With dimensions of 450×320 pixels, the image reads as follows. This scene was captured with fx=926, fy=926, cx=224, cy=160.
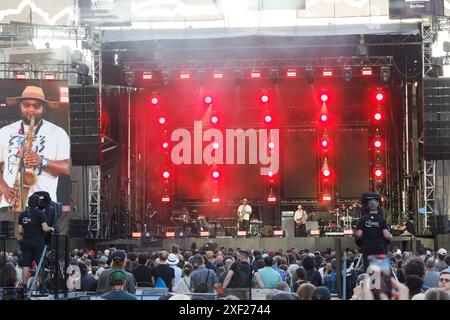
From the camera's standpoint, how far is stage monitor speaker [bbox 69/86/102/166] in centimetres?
2473

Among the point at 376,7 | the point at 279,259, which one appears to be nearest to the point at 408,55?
the point at 376,7

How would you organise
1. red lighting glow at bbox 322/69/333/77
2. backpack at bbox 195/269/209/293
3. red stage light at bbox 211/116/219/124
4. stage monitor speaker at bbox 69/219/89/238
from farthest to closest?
red stage light at bbox 211/116/219/124 → red lighting glow at bbox 322/69/333/77 → stage monitor speaker at bbox 69/219/89/238 → backpack at bbox 195/269/209/293

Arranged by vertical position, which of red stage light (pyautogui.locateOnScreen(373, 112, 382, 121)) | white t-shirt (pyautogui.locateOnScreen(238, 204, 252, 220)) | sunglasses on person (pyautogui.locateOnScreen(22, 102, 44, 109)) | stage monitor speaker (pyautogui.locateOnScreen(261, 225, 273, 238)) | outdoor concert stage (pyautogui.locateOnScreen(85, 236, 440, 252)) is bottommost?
outdoor concert stage (pyautogui.locateOnScreen(85, 236, 440, 252))

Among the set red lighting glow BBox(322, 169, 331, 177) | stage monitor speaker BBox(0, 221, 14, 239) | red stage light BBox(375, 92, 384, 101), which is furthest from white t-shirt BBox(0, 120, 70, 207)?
red stage light BBox(375, 92, 384, 101)

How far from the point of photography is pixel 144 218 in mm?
30125

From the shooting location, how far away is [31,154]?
25.2 meters

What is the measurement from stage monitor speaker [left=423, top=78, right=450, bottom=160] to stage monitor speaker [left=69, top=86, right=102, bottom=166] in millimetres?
8698

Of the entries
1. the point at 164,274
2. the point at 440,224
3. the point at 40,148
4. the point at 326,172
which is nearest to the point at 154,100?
the point at 40,148

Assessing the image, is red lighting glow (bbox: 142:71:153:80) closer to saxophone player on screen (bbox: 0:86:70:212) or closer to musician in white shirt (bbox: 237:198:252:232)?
saxophone player on screen (bbox: 0:86:70:212)

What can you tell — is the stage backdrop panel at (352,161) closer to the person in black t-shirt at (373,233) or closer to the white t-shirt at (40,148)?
the white t-shirt at (40,148)

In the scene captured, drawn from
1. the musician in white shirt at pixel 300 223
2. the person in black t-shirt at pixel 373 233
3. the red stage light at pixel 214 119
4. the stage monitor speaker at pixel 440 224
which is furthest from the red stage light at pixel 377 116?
the person in black t-shirt at pixel 373 233

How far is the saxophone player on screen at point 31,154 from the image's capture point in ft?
82.3

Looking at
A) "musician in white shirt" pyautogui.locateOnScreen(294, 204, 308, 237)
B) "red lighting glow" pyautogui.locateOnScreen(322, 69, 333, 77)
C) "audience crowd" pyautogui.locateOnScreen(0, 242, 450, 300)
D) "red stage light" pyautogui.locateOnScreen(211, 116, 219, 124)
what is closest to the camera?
"audience crowd" pyautogui.locateOnScreen(0, 242, 450, 300)

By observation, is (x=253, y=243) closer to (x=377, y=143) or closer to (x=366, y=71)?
(x=366, y=71)
